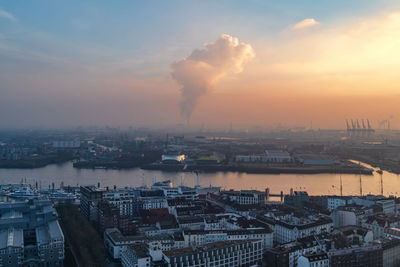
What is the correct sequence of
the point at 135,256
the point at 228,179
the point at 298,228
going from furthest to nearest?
1. the point at 228,179
2. the point at 298,228
3. the point at 135,256

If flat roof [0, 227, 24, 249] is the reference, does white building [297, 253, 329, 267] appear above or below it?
below

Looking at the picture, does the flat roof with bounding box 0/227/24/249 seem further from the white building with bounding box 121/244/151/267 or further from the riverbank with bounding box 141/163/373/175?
the riverbank with bounding box 141/163/373/175

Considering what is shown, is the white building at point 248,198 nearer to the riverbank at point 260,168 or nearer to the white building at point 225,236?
the white building at point 225,236

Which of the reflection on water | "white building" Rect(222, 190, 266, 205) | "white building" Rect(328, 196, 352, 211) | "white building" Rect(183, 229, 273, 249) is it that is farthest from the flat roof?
the reflection on water

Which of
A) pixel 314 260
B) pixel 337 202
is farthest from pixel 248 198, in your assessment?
pixel 314 260

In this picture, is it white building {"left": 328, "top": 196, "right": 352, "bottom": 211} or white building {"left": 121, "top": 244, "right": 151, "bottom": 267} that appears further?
white building {"left": 328, "top": 196, "right": 352, "bottom": 211}

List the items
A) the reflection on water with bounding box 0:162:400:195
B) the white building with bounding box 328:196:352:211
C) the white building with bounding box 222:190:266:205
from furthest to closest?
the reflection on water with bounding box 0:162:400:195 → the white building with bounding box 222:190:266:205 → the white building with bounding box 328:196:352:211

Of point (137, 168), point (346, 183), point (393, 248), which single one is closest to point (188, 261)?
point (393, 248)

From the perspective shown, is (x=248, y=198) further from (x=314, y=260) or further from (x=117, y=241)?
(x=314, y=260)

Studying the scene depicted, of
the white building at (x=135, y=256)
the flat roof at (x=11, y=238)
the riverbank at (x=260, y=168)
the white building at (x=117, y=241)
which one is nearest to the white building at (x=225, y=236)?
the white building at (x=117, y=241)
